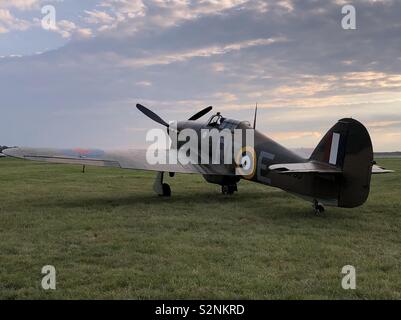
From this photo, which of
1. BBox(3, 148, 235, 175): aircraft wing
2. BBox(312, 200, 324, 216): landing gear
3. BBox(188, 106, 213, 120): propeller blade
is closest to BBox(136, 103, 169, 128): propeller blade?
BBox(188, 106, 213, 120): propeller blade

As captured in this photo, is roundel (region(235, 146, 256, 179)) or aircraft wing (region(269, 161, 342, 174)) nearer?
aircraft wing (region(269, 161, 342, 174))

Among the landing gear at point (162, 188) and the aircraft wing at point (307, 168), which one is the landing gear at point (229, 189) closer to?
the landing gear at point (162, 188)

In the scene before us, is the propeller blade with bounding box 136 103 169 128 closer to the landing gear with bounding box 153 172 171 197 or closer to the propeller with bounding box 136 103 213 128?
the propeller with bounding box 136 103 213 128

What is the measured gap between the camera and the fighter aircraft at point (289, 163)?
9.25 metres

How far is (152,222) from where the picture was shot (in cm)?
914

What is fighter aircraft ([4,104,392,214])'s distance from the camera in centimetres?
925

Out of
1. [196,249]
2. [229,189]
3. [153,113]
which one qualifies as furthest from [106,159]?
[196,249]

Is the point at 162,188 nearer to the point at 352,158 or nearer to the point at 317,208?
the point at 317,208

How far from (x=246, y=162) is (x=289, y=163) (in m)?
1.73

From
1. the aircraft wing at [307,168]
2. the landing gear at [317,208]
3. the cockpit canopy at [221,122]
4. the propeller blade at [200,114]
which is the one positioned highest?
the propeller blade at [200,114]

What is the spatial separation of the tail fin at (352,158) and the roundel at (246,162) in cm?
288

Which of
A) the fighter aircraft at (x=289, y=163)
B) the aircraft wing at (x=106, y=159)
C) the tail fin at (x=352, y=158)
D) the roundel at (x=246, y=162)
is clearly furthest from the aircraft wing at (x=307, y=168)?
the aircraft wing at (x=106, y=159)

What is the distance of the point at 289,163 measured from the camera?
435 inches
